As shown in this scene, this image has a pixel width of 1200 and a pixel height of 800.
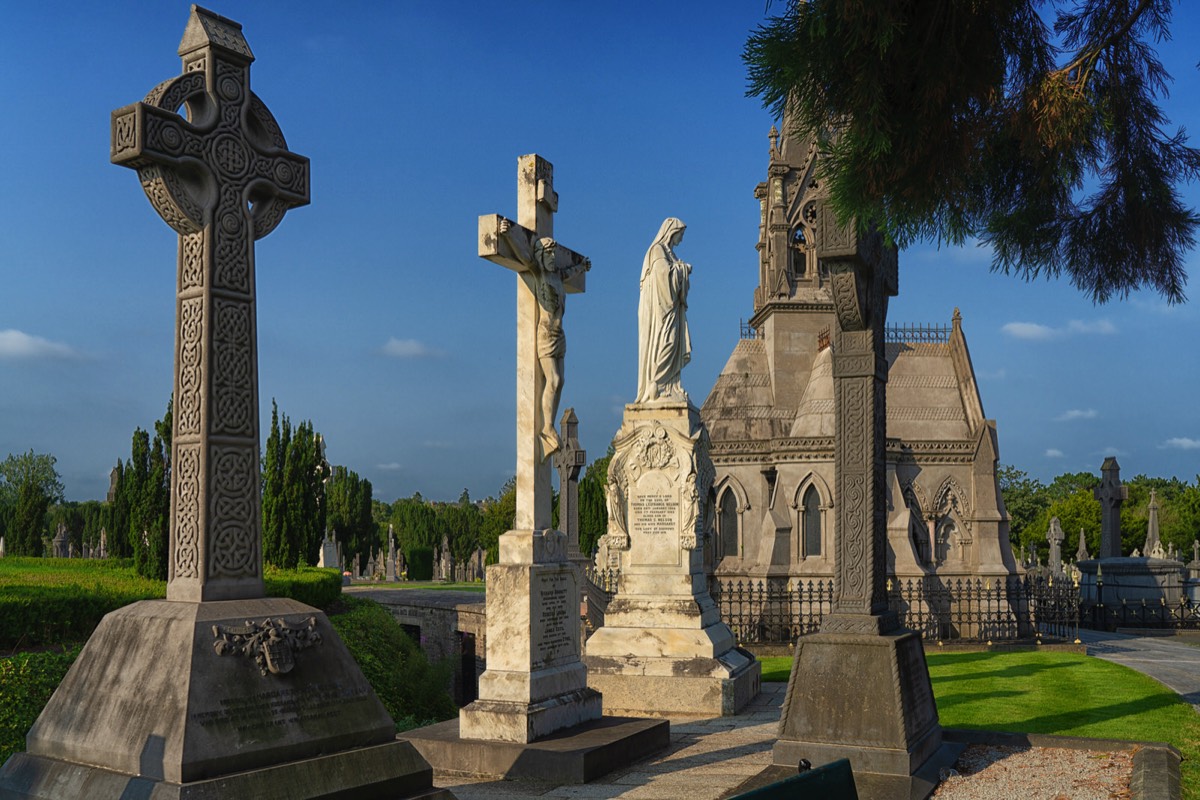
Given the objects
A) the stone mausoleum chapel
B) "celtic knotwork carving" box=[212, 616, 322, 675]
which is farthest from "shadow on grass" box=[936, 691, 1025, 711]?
the stone mausoleum chapel

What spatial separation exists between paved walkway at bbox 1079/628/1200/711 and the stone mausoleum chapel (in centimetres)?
537

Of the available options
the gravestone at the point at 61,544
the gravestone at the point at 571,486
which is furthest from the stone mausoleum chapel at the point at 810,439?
the gravestone at the point at 61,544

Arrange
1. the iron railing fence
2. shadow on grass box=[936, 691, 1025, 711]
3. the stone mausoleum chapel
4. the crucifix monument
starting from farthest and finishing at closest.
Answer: the stone mausoleum chapel, the iron railing fence, shadow on grass box=[936, 691, 1025, 711], the crucifix monument

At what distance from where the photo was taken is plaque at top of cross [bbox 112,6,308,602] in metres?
5.48

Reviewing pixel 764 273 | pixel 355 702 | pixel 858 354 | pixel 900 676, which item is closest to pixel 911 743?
pixel 900 676

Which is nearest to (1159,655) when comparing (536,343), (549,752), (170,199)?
(536,343)

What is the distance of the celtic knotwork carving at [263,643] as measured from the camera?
5.20m

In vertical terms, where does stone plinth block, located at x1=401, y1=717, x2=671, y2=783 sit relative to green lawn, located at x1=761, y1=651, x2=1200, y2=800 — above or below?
above

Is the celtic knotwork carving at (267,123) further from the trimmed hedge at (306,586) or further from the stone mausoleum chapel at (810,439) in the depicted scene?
the stone mausoleum chapel at (810,439)

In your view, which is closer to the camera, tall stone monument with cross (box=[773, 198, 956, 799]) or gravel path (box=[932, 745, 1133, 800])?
gravel path (box=[932, 745, 1133, 800])

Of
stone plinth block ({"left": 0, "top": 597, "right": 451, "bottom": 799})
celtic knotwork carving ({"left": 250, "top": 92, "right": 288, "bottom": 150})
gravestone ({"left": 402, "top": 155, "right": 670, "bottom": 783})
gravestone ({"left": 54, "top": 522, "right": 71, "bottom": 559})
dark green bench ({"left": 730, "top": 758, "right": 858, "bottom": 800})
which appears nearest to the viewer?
dark green bench ({"left": 730, "top": 758, "right": 858, "bottom": 800})

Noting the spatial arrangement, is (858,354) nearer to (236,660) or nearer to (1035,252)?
(1035,252)

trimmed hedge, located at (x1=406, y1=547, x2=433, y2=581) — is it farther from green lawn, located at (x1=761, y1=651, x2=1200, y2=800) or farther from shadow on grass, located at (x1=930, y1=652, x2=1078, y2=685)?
shadow on grass, located at (x1=930, y1=652, x2=1078, y2=685)

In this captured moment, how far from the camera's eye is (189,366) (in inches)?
224
